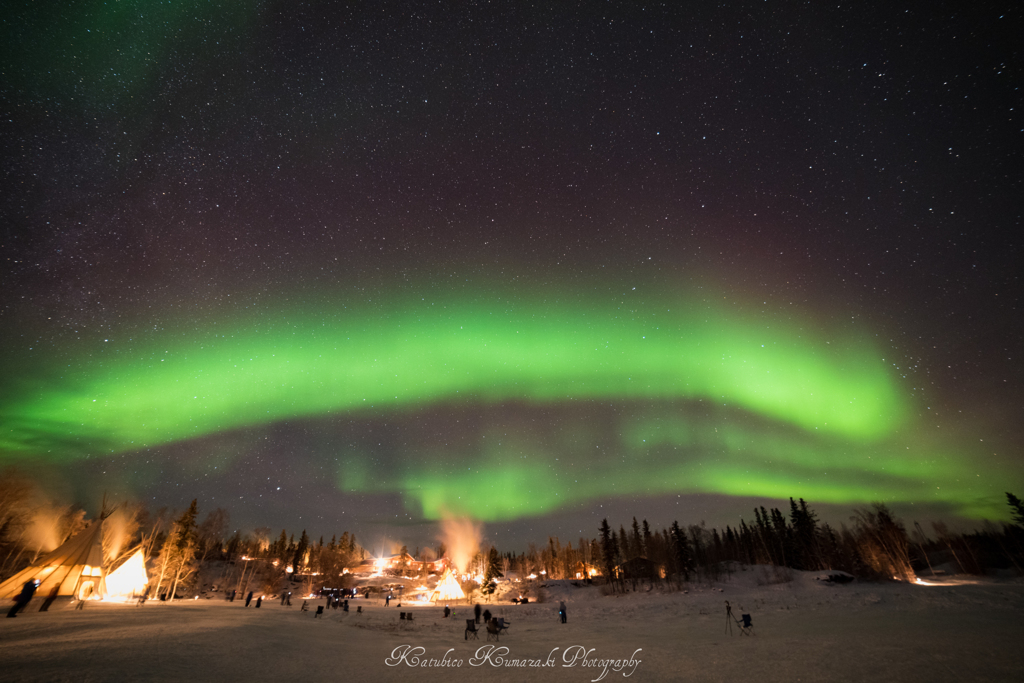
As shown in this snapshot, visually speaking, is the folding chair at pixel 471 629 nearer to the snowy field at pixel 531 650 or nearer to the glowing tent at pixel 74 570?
the snowy field at pixel 531 650

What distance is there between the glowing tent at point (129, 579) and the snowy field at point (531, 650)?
23952 mm

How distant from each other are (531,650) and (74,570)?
139 ft

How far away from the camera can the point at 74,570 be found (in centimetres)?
3425

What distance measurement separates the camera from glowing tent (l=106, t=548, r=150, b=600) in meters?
42.2

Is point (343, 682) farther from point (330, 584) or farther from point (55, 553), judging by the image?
point (330, 584)

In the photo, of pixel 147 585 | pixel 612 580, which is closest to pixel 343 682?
pixel 147 585

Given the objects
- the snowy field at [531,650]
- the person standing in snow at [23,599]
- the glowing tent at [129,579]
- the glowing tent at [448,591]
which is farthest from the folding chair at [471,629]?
the glowing tent at [448,591]

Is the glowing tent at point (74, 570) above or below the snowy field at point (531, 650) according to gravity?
above

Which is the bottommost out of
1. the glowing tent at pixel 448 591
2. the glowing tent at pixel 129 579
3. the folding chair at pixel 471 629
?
the glowing tent at pixel 448 591

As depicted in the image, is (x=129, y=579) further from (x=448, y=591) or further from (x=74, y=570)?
(x=448, y=591)

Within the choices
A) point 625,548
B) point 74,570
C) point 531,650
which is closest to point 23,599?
point 74,570

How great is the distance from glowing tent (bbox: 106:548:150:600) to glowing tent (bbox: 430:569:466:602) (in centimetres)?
3697

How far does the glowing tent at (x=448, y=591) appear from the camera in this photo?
2475 inches

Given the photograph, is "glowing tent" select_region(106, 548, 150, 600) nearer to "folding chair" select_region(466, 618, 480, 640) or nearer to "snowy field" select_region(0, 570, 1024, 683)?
"snowy field" select_region(0, 570, 1024, 683)
